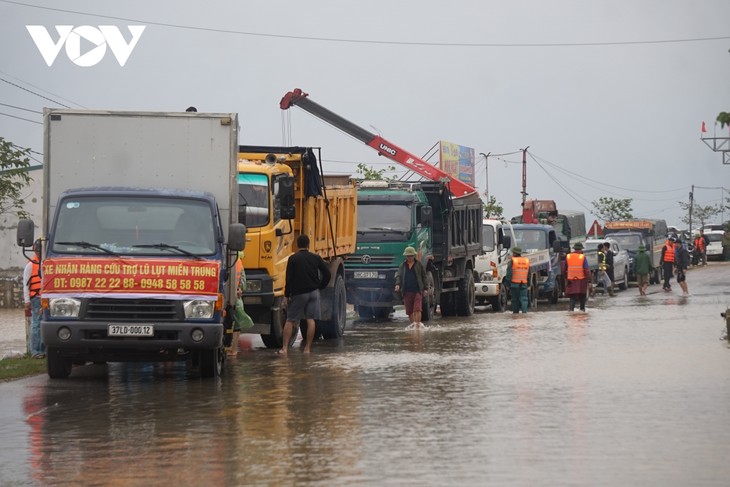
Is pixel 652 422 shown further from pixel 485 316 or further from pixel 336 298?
pixel 485 316

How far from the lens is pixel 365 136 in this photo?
137 feet

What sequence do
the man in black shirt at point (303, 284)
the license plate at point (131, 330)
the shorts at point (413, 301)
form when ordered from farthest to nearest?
1. the shorts at point (413, 301)
2. the man in black shirt at point (303, 284)
3. the license plate at point (131, 330)

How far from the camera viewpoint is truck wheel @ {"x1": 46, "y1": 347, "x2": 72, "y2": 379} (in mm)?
16719

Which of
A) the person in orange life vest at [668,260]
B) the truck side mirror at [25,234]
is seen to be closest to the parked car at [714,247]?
the person in orange life vest at [668,260]

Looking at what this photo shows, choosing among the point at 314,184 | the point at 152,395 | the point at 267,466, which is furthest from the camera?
the point at 314,184

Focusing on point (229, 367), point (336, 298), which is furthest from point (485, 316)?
point (229, 367)

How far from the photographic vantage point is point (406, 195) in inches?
1179

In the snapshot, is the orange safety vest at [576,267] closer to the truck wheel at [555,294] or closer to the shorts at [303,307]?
the truck wheel at [555,294]

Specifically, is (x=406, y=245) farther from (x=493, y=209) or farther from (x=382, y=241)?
(x=493, y=209)

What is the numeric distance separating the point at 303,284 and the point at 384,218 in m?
9.77

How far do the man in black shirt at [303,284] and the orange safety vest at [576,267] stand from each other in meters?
12.9

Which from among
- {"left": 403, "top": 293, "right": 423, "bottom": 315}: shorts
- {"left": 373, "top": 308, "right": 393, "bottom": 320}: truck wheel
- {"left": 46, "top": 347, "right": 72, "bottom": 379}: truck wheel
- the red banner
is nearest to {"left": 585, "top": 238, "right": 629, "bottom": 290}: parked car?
{"left": 373, "top": 308, "right": 393, "bottom": 320}: truck wheel

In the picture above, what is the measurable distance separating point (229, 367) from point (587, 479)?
986 cm

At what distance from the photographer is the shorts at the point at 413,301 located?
26594 mm
